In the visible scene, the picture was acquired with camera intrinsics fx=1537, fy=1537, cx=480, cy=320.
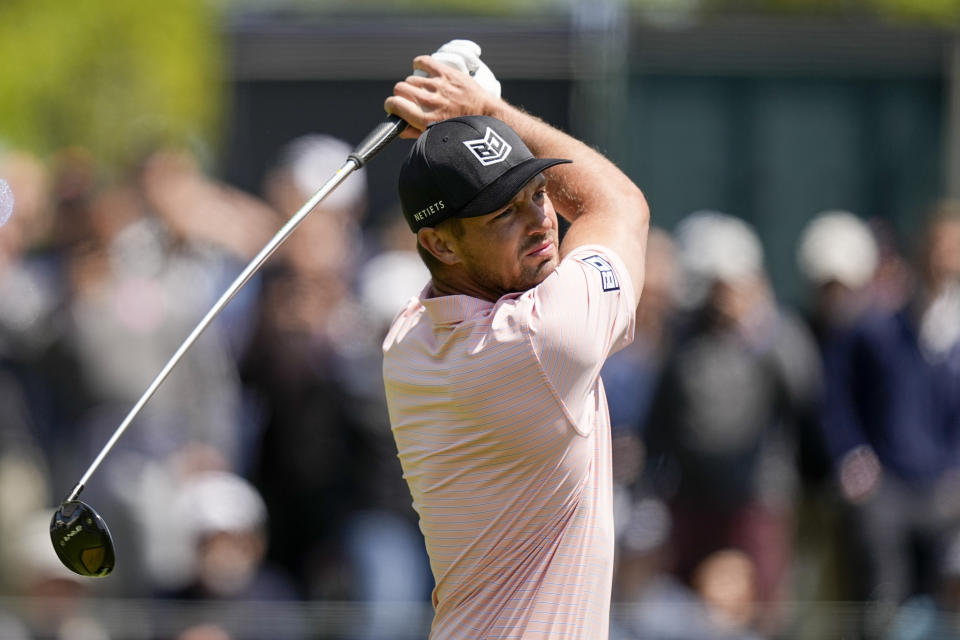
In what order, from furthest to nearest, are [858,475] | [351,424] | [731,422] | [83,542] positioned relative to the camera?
1. [858,475]
2. [731,422]
3. [351,424]
4. [83,542]

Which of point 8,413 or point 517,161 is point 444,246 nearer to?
point 517,161

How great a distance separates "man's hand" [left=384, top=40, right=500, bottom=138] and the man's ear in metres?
0.40

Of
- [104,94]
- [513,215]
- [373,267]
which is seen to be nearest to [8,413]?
[373,267]

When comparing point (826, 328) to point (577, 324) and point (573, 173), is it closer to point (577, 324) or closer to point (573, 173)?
point (573, 173)

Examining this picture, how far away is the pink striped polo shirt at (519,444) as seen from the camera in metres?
3.12

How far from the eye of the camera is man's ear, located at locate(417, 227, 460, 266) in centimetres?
329

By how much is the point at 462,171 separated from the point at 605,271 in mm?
366

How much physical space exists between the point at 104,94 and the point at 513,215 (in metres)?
19.7

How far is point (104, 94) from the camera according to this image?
22.0 meters

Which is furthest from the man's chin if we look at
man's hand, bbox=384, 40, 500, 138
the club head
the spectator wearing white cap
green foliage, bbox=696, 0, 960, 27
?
green foliage, bbox=696, 0, 960, 27

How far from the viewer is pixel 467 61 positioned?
12.1ft

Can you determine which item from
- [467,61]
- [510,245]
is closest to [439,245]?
[510,245]

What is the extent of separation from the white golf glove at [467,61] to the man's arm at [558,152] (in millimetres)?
35

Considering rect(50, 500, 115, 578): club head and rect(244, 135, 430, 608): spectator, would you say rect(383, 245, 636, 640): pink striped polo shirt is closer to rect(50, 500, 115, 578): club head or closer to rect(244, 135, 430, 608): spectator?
rect(50, 500, 115, 578): club head
